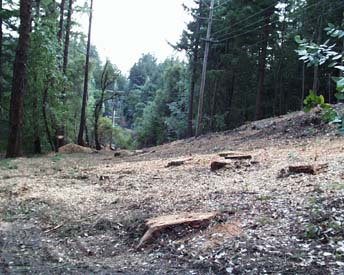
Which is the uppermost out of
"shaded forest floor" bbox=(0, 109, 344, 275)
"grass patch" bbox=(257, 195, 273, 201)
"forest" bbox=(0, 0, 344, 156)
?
"forest" bbox=(0, 0, 344, 156)

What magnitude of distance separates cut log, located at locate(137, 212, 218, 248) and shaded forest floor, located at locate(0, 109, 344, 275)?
76 mm

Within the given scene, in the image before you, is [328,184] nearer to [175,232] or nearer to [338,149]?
[175,232]

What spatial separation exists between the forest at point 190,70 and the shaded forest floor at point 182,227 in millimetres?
6166

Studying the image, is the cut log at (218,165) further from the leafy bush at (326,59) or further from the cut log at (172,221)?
the leafy bush at (326,59)

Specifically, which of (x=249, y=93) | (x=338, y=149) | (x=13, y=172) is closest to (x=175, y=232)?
(x=338, y=149)

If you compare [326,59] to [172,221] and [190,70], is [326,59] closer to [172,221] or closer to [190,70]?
[172,221]

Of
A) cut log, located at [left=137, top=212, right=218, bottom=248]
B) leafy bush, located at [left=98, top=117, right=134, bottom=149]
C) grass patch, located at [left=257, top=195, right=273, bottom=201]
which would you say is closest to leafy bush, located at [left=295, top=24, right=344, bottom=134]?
cut log, located at [left=137, top=212, right=218, bottom=248]

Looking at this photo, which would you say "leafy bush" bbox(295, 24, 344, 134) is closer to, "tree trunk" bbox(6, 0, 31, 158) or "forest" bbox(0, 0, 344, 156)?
"forest" bbox(0, 0, 344, 156)

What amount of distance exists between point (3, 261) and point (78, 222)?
1.34 meters

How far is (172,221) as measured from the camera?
400 cm

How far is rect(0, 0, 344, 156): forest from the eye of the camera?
631 inches

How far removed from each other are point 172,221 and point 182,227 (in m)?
0.16

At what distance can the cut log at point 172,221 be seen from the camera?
3.84 m

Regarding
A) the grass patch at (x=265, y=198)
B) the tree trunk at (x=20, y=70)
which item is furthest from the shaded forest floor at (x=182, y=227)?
the tree trunk at (x=20, y=70)
